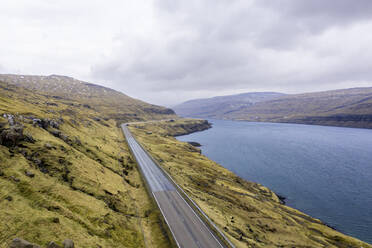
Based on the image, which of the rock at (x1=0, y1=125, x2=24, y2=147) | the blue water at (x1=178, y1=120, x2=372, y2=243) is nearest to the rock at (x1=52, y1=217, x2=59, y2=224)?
the rock at (x1=0, y1=125, x2=24, y2=147)

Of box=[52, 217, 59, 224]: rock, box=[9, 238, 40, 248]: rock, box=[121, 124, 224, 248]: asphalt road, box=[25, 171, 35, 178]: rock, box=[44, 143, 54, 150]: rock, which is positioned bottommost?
box=[121, 124, 224, 248]: asphalt road

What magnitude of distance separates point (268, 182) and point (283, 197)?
14.1 m

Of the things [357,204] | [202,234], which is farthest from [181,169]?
[357,204]

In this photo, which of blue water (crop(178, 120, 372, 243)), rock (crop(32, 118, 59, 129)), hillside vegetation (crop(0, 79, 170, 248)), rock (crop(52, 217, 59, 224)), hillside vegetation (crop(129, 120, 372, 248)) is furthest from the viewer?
blue water (crop(178, 120, 372, 243))

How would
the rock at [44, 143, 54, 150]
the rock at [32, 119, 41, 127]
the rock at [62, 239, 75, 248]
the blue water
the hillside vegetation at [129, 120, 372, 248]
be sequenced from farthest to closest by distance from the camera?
the blue water → the rock at [32, 119, 41, 127] → the hillside vegetation at [129, 120, 372, 248] → the rock at [44, 143, 54, 150] → the rock at [62, 239, 75, 248]

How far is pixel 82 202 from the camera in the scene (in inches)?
1097

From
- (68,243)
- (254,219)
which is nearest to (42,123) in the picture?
(68,243)

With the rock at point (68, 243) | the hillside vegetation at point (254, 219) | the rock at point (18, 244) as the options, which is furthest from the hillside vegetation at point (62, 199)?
the hillside vegetation at point (254, 219)

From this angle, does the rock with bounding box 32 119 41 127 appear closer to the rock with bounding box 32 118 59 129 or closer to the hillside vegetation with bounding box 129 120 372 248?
the rock with bounding box 32 118 59 129

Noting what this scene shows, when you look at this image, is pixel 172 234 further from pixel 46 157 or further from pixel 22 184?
pixel 46 157

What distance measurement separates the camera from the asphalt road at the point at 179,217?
29.4 meters

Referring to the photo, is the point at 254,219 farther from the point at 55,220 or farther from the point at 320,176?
the point at 320,176

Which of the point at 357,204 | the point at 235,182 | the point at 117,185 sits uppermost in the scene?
the point at 117,185

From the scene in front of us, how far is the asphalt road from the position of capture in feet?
96.3
